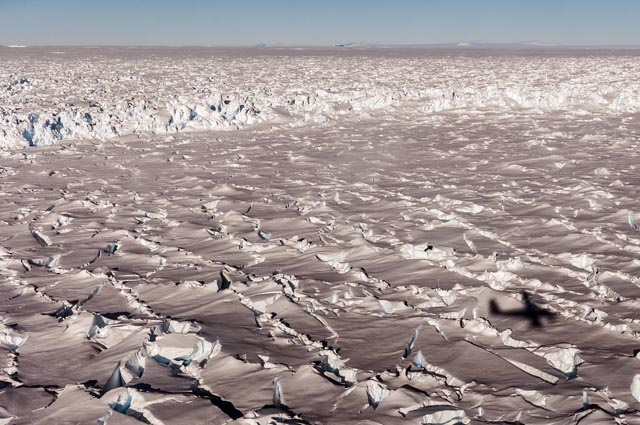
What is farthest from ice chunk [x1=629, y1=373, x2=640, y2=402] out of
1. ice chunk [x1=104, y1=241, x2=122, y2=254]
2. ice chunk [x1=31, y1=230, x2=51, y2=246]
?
ice chunk [x1=31, y1=230, x2=51, y2=246]

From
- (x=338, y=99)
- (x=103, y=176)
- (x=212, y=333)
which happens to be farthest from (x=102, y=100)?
(x=212, y=333)

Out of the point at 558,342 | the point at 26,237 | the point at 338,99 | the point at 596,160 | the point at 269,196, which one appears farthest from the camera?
the point at 338,99

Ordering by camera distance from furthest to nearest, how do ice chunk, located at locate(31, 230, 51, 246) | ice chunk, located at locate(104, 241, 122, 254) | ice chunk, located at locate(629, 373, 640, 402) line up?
ice chunk, located at locate(31, 230, 51, 246)
ice chunk, located at locate(104, 241, 122, 254)
ice chunk, located at locate(629, 373, 640, 402)

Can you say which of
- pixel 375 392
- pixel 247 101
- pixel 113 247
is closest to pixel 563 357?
pixel 375 392

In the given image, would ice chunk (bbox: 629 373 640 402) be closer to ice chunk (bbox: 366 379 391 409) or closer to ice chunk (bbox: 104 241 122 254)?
ice chunk (bbox: 366 379 391 409)

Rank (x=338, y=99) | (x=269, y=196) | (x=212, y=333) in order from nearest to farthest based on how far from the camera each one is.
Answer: (x=212, y=333), (x=269, y=196), (x=338, y=99)

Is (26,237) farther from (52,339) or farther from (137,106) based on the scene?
(137,106)

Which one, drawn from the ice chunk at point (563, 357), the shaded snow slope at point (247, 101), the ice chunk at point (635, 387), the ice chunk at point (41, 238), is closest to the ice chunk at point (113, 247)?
the ice chunk at point (41, 238)

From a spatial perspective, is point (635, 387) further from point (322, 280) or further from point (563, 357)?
point (322, 280)
